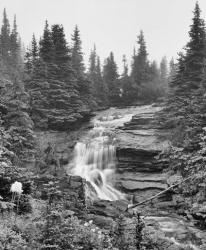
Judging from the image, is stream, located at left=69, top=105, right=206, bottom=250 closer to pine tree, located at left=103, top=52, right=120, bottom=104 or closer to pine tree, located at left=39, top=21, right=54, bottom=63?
pine tree, located at left=39, top=21, right=54, bottom=63

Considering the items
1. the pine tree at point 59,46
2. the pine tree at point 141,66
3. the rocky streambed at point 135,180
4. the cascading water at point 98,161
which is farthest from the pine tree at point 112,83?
the cascading water at point 98,161

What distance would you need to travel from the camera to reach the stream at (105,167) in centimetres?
1711

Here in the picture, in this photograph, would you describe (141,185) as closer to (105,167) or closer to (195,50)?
(105,167)

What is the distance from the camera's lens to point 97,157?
95.0ft

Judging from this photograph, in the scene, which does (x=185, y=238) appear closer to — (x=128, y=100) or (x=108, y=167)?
(x=108, y=167)

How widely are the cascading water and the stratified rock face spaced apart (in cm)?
70

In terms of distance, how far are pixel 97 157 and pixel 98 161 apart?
465 millimetres

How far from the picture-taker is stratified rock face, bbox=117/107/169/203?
82.5ft

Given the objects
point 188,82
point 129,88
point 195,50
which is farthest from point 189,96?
point 129,88

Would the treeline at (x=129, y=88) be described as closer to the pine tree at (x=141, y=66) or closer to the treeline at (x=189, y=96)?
the pine tree at (x=141, y=66)

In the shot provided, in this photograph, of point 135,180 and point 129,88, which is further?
point 129,88

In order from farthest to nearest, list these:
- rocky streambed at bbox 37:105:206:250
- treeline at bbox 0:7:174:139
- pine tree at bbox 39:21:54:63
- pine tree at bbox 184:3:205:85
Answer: pine tree at bbox 39:21:54:63, treeline at bbox 0:7:174:139, pine tree at bbox 184:3:205:85, rocky streambed at bbox 37:105:206:250

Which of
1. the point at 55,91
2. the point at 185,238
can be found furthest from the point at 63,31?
the point at 185,238

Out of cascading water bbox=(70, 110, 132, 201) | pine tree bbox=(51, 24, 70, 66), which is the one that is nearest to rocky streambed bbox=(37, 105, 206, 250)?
cascading water bbox=(70, 110, 132, 201)
